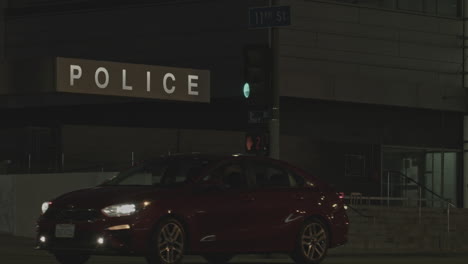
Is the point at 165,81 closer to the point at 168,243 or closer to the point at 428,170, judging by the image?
the point at 428,170

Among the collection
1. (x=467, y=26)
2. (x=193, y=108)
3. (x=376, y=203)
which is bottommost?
(x=376, y=203)

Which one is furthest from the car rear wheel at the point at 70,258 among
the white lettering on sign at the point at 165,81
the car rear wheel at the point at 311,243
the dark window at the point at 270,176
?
the white lettering on sign at the point at 165,81

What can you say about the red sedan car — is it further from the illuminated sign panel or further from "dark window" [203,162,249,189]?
the illuminated sign panel

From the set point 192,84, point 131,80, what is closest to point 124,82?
point 131,80

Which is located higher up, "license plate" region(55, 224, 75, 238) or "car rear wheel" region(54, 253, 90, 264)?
"license plate" region(55, 224, 75, 238)

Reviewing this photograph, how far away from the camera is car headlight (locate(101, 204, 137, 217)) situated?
54.1 feet

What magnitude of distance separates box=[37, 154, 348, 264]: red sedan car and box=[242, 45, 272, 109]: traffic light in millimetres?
4166

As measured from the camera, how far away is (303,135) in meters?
47.5

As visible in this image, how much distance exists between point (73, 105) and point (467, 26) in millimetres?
15050

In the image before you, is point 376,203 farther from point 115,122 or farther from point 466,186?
point 115,122

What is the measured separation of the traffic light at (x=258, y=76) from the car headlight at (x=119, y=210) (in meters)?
6.83

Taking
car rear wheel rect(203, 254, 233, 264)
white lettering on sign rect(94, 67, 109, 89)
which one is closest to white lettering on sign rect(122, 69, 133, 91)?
white lettering on sign rect(94, 67, 109, 89)

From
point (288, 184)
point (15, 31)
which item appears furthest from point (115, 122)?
point (288, 184)

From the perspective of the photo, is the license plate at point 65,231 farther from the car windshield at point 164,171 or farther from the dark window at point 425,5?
the dark window at point 425,5
